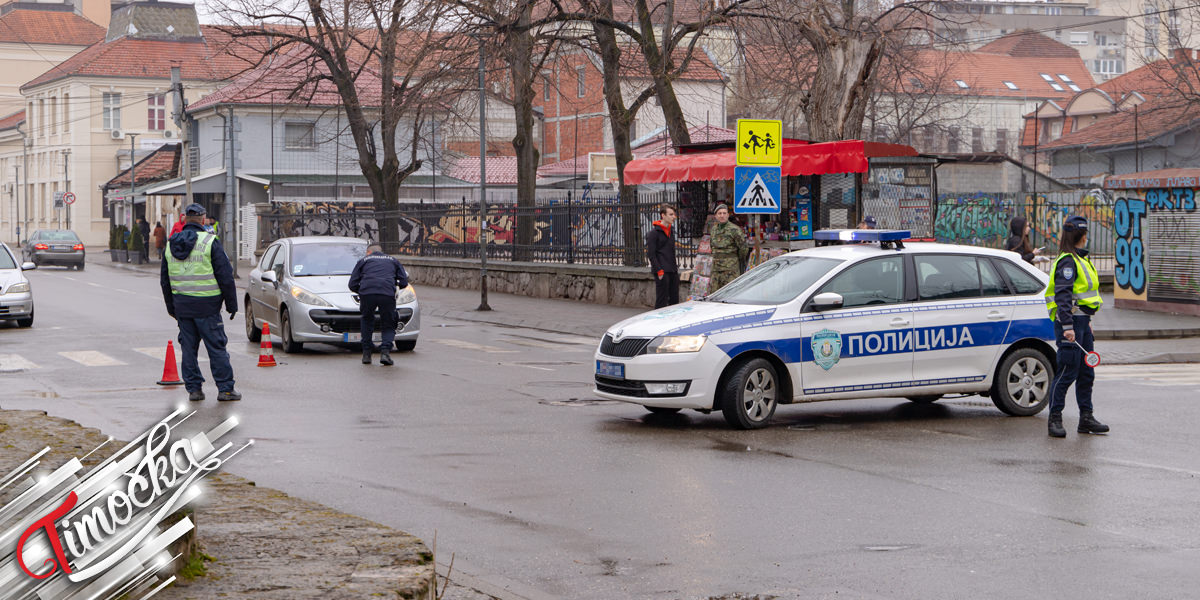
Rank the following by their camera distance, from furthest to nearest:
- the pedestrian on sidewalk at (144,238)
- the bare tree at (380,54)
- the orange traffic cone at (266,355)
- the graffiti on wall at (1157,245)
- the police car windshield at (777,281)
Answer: the pedestrian on sidewalk at (144,238) → the bare tree at (380,54) → the graffiti on wall at (1157,245) → the orange traffic cone at (266,355) → the police car windshield at (777,281)

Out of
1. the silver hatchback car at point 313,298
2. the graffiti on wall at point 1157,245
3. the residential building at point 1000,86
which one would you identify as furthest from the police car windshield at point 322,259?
the residential building at point 1000,86

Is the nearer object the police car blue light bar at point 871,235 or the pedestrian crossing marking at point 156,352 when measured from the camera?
the police car blue light bar at point 871,235

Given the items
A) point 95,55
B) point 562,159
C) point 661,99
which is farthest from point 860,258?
point 95,55

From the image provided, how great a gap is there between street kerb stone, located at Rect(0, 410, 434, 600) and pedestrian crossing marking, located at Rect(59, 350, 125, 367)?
31.4ft

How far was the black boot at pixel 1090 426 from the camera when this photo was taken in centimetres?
1155

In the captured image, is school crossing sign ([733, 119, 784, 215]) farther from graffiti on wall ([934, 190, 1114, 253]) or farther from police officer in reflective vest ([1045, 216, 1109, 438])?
graffiti on wall ([934, 190, 1114, 253])

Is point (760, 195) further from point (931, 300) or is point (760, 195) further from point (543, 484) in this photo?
point (543, 484)

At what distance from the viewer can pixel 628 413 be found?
12.9m

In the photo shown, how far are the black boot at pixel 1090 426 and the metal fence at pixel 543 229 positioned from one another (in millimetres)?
14911

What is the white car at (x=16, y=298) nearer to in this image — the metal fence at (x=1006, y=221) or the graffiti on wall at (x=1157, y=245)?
the graffiti on wall at (x=1157, y=245)

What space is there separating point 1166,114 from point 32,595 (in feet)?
193

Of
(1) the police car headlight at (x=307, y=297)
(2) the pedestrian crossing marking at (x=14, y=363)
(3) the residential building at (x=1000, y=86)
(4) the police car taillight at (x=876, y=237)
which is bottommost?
(2) the pedestrian crossing marking at (x=14, y=363)

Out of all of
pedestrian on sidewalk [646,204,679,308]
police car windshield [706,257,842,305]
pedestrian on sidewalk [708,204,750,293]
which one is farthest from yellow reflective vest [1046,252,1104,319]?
pedestrian on sidewalk [646,204,679,308]

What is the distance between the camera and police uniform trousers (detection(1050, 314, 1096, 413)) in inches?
447
